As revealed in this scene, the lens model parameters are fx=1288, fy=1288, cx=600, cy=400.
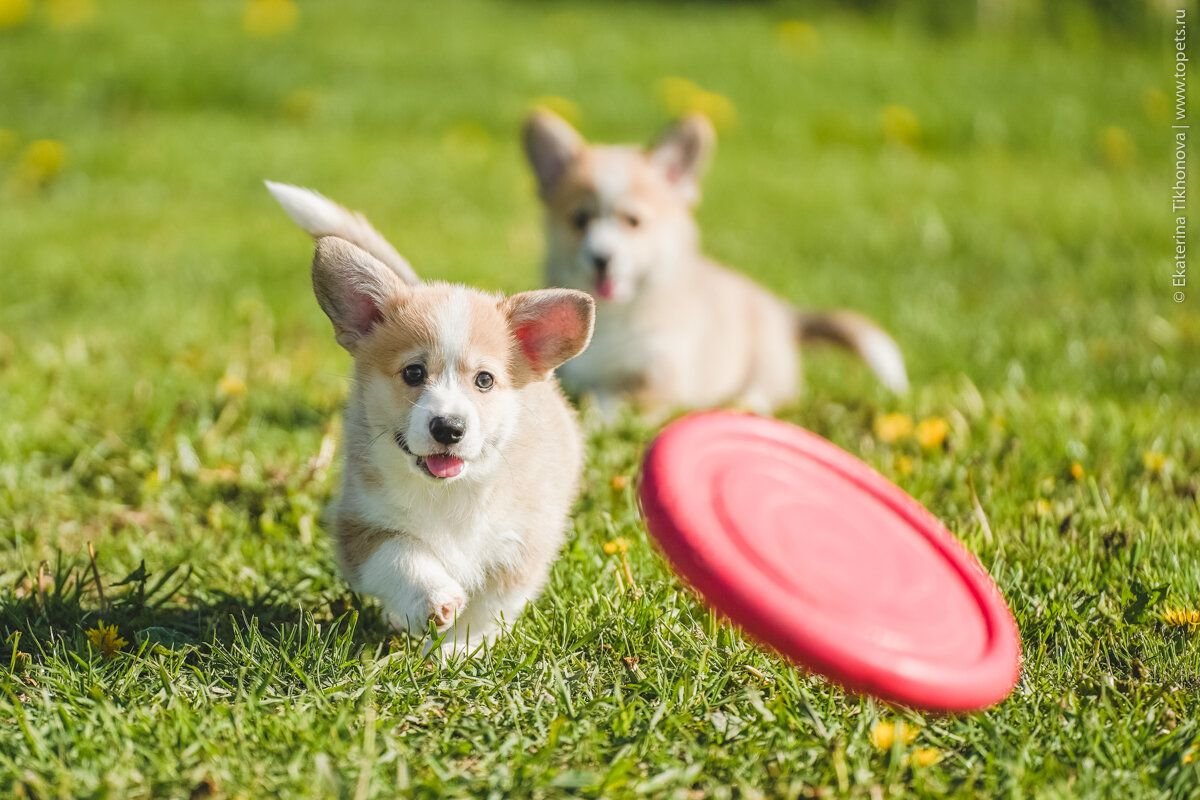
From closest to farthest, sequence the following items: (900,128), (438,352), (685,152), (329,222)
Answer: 1. (438,352)
2. (329,222)
3. (685,152)
4. (900,128)

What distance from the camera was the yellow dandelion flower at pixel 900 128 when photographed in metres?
8.60

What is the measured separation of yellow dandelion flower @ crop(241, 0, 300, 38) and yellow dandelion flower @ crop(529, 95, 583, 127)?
7.47 ft

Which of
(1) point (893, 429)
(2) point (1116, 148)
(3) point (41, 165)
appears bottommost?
(2) point (1116, 148)

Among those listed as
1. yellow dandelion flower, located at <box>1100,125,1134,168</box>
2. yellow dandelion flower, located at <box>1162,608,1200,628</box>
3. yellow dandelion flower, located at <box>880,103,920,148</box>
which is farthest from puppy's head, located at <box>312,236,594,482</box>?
yellow dandelion flower, located at <box>1100,125,1134,168</box>

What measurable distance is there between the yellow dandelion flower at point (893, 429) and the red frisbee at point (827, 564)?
84 cm

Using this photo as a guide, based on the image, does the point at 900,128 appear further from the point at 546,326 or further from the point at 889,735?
the point at 889,735

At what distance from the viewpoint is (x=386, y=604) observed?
2.47 metres

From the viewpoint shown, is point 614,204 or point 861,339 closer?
point 614,204

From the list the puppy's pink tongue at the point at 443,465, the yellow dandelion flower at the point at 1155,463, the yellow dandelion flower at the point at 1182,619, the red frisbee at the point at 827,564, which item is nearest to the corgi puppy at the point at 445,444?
the puppy's pink tongue at the point at 443,465

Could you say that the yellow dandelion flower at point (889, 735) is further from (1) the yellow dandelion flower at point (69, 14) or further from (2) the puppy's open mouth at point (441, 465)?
(1) the yellow dandelion flower at point (69, 14)

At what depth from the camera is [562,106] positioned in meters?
8.46

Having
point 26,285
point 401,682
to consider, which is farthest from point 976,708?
point 26,285

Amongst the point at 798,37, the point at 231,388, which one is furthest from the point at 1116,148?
the point at 231,388

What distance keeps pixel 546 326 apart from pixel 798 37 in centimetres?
843
